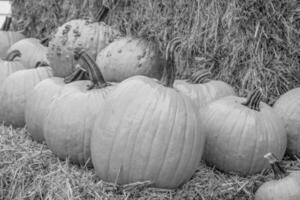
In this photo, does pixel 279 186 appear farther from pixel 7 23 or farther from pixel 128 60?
pixel 7 23

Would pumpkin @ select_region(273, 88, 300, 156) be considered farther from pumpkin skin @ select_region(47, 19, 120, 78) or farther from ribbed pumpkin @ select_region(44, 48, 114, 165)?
pumpkin skin @ select_region(47, 19, 120, 78)

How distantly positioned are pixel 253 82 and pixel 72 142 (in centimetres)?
138

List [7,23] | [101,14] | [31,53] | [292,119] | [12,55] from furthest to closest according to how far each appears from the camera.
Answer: [7,23]
[31,53]
[12,55]
[101,14]
[292,119]

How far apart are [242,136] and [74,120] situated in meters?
0.95

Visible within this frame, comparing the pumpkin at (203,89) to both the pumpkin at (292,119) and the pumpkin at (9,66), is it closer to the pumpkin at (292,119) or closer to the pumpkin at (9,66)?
the pumpkin at (292,119)

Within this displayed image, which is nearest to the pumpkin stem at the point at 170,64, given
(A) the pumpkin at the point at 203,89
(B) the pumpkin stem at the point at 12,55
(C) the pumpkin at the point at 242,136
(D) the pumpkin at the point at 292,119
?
(C) the pumpkin at the point at 242,136

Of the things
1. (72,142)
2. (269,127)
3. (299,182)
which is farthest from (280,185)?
(72,142)

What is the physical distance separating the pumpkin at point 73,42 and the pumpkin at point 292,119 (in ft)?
4.76

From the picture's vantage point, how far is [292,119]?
2523 mm

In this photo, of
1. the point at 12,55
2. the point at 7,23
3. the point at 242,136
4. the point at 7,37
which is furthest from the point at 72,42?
the point at 7,23

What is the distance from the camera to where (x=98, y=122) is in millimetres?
2006

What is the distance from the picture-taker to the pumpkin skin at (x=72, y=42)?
302 cm

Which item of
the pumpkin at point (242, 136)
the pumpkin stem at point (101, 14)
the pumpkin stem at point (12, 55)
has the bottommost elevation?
the pumpkin at point (242, 136)

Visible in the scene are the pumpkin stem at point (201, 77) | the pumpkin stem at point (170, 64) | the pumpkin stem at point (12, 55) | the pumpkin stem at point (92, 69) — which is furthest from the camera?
the pumpkin stem at point (12, 55)
